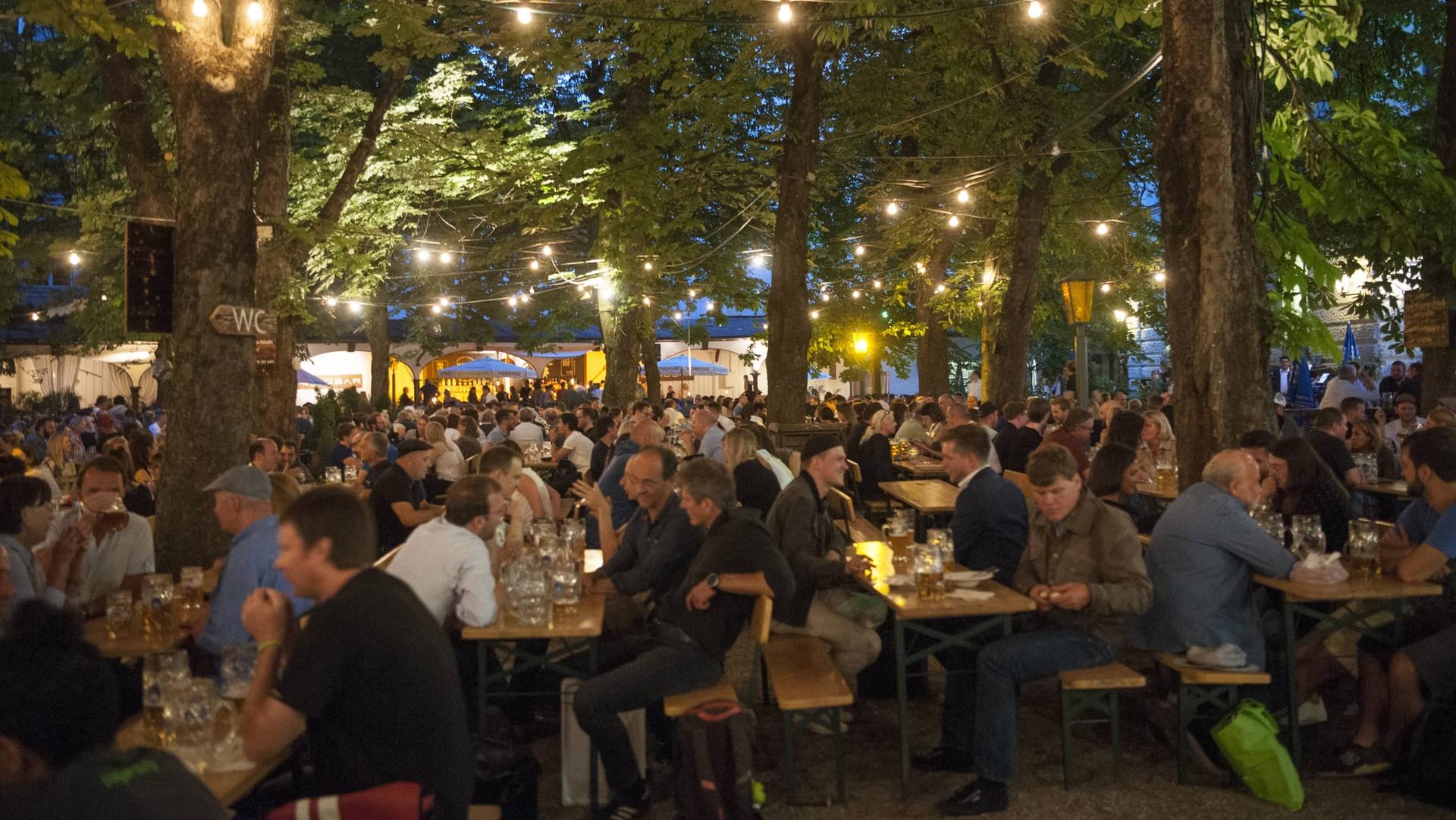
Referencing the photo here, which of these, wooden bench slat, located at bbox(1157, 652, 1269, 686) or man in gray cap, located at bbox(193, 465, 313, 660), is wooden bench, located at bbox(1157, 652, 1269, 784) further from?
man in gray cap, located at bbox(193, 465, 313, 660)

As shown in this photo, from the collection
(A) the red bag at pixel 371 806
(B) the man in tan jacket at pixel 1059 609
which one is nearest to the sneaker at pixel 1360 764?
(B) the man in tan jacket at pixel 1059 609

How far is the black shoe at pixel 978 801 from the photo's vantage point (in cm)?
514

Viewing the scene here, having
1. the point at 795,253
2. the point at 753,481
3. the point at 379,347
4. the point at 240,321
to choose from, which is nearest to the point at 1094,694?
the point at 753,481

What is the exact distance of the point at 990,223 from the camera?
73.7 feet

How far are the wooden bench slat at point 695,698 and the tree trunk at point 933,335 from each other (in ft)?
62.1

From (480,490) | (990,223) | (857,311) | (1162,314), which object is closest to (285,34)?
(480,490)

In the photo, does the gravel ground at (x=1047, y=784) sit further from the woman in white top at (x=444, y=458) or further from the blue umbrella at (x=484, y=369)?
Result: the blue umbrella at (x=484, y=369)

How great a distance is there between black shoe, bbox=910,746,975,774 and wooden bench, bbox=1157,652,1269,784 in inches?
38.0

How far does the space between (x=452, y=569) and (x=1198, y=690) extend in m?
3.35

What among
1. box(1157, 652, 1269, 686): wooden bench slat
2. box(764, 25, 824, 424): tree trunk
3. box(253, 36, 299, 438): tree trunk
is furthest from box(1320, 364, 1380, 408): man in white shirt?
box(253, 36, 299, 438): tree trunk

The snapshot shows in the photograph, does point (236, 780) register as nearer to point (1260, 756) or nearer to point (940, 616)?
point (940, 616)

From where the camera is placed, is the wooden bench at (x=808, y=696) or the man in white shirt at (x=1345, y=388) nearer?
the wooden bench at (x=808, y=696)

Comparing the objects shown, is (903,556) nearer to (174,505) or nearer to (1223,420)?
(1223,420)

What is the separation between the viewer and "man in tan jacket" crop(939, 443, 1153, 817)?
17.0ft
